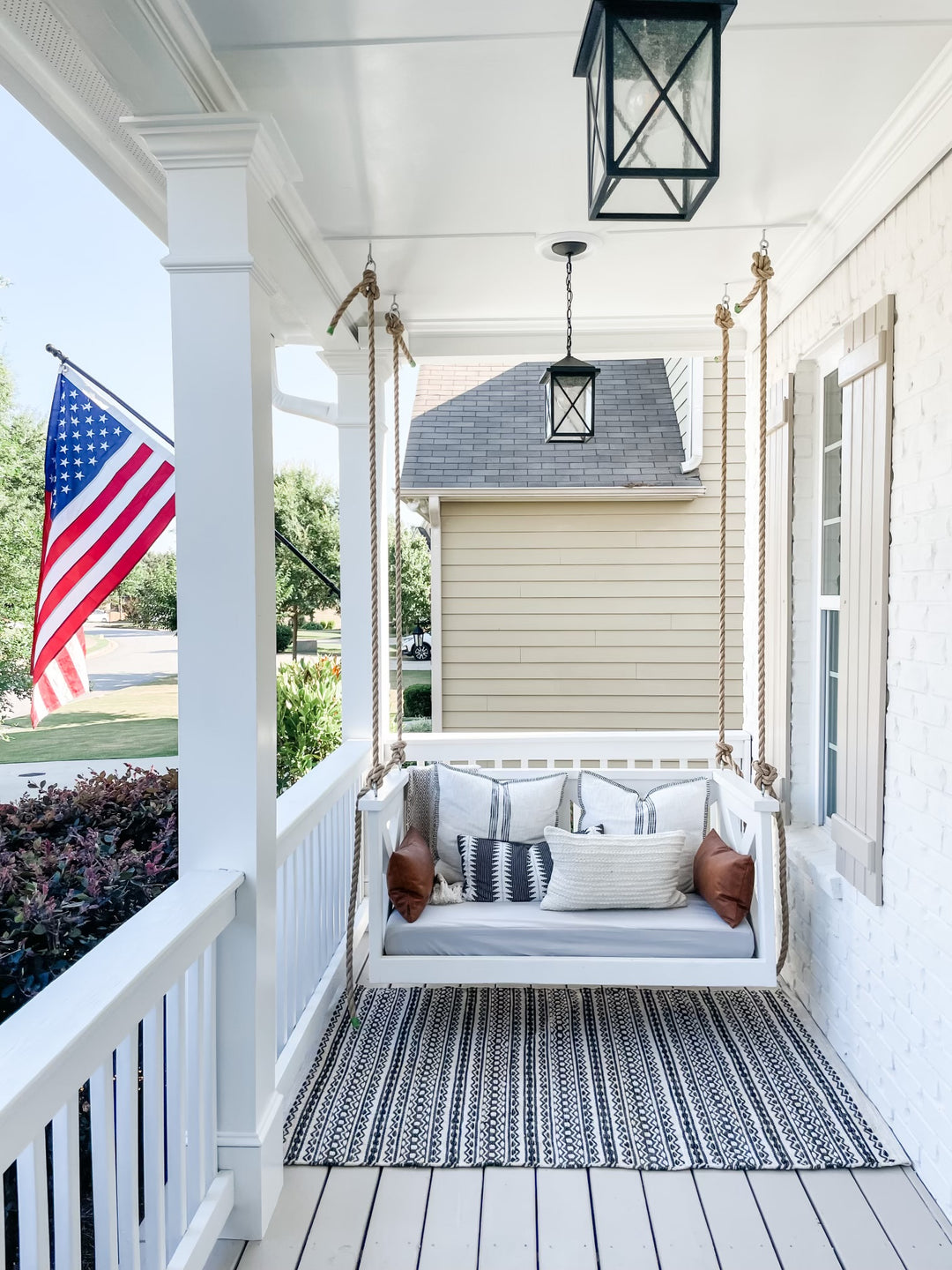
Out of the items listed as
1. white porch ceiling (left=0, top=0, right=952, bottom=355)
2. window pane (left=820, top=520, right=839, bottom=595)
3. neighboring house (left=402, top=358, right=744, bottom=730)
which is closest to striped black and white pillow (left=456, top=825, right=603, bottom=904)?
window pane (left=820, top=520, right=839, bottom=595)

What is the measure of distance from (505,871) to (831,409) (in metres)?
2.16

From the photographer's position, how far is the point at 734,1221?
7.09 feet

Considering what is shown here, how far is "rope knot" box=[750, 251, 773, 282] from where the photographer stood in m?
3.05

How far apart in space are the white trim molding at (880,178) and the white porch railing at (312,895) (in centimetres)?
248

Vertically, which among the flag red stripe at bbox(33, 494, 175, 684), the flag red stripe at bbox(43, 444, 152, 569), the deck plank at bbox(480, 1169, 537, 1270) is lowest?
the deck plank at bbox(480, 1169, 537, 1270)

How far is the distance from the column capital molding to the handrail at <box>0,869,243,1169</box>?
1.62 metres

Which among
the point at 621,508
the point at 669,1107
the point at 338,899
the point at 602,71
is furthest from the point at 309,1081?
the point at 621,508

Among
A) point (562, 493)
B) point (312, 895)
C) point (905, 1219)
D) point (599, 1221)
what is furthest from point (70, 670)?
point (562, 493)

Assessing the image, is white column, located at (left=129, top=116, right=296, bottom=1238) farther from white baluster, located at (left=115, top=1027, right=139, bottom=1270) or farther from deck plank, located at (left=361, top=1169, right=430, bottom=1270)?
white baluster, located at (left=115, top=1027, right=139, bottom=1270)

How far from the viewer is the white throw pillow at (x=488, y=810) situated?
3547 mm

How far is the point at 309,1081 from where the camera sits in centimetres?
281

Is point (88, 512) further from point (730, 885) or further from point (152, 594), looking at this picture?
point (152, 594)

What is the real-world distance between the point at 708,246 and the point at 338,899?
281 centimetres

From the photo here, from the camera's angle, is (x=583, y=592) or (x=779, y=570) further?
(x=583, y=592)
